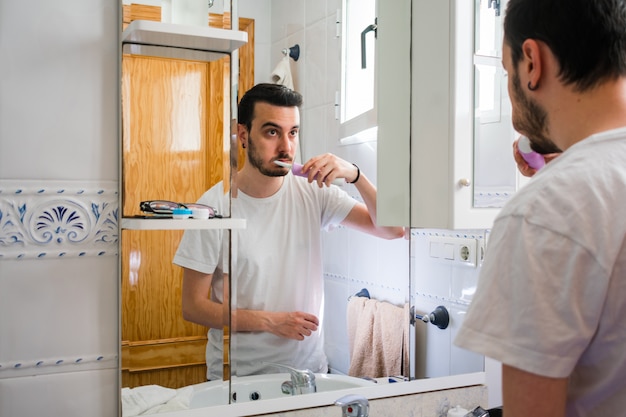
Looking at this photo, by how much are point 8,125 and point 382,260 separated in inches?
34.9

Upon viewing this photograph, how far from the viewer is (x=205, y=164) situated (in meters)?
1.25

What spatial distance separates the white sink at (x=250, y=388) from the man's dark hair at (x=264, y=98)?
551mm

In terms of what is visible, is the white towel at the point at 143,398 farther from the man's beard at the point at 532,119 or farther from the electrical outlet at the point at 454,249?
the man's beard at the point at 532,119

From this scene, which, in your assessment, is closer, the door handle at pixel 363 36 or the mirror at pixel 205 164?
the mirror at pixel 205 164

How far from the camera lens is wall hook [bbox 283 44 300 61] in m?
1.36

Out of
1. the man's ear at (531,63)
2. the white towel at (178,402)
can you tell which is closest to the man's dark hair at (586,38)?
the man's ear at (531,63)

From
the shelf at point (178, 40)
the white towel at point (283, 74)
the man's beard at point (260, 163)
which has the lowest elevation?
the man's beard at point (260, 163)

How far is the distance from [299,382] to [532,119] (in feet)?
2.68

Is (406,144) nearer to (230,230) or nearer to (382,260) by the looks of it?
(382,260)

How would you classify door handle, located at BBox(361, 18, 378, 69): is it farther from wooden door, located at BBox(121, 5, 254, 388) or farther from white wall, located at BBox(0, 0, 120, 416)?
white wall, located at BBox(0, 0, 120, 416)

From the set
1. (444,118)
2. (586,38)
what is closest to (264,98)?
(444,118)

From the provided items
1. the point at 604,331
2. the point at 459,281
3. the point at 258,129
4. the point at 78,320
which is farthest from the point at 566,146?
the point at 78,320

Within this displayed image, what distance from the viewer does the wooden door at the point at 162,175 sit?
1.20 meters

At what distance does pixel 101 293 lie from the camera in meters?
1.21
